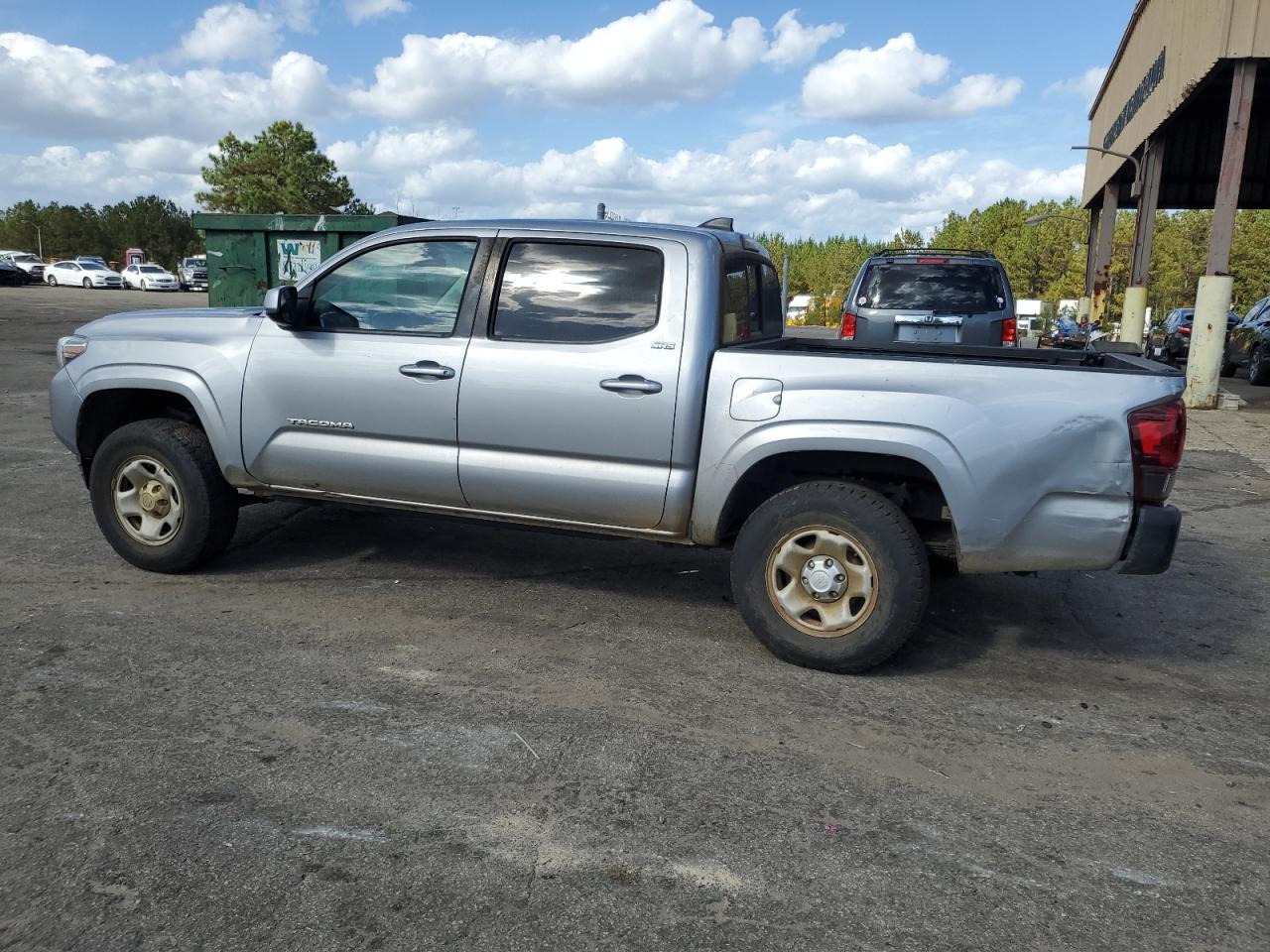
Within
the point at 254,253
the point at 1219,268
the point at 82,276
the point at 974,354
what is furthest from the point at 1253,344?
the point at 82,276

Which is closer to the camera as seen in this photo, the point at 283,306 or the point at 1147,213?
the point at 283,306

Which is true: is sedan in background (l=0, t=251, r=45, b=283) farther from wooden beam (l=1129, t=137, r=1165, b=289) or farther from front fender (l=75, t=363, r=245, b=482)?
front fender (l=75, t=363, r=245, b=482)

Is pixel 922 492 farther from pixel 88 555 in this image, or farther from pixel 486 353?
pixel 88 555

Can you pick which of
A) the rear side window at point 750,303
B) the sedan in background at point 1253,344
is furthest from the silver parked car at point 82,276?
the rear side window at point 750,303

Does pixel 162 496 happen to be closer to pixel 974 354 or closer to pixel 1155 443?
pixel 974 354

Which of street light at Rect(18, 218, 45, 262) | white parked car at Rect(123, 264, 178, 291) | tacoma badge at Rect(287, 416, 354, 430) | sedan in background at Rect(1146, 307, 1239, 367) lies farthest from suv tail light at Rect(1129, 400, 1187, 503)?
street light at Rect(18, 218, 45, 262)

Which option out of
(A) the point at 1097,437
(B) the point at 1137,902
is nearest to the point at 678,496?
(A) the point at 1097,437

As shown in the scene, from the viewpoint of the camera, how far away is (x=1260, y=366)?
776 inches

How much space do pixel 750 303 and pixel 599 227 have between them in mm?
903

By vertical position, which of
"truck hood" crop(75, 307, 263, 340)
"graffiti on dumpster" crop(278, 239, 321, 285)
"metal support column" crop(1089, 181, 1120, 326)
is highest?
"metal support column" crop(1089, 181, 1120, 326)

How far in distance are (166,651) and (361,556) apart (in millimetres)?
1620

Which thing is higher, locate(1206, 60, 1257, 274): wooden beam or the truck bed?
locate(1206, 60, 1257, 274): wooden beam

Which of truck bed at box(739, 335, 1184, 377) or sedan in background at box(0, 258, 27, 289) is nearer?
truck bed at box(739, 335, 1184, 377)

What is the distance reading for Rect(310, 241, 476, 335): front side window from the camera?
198 inches
